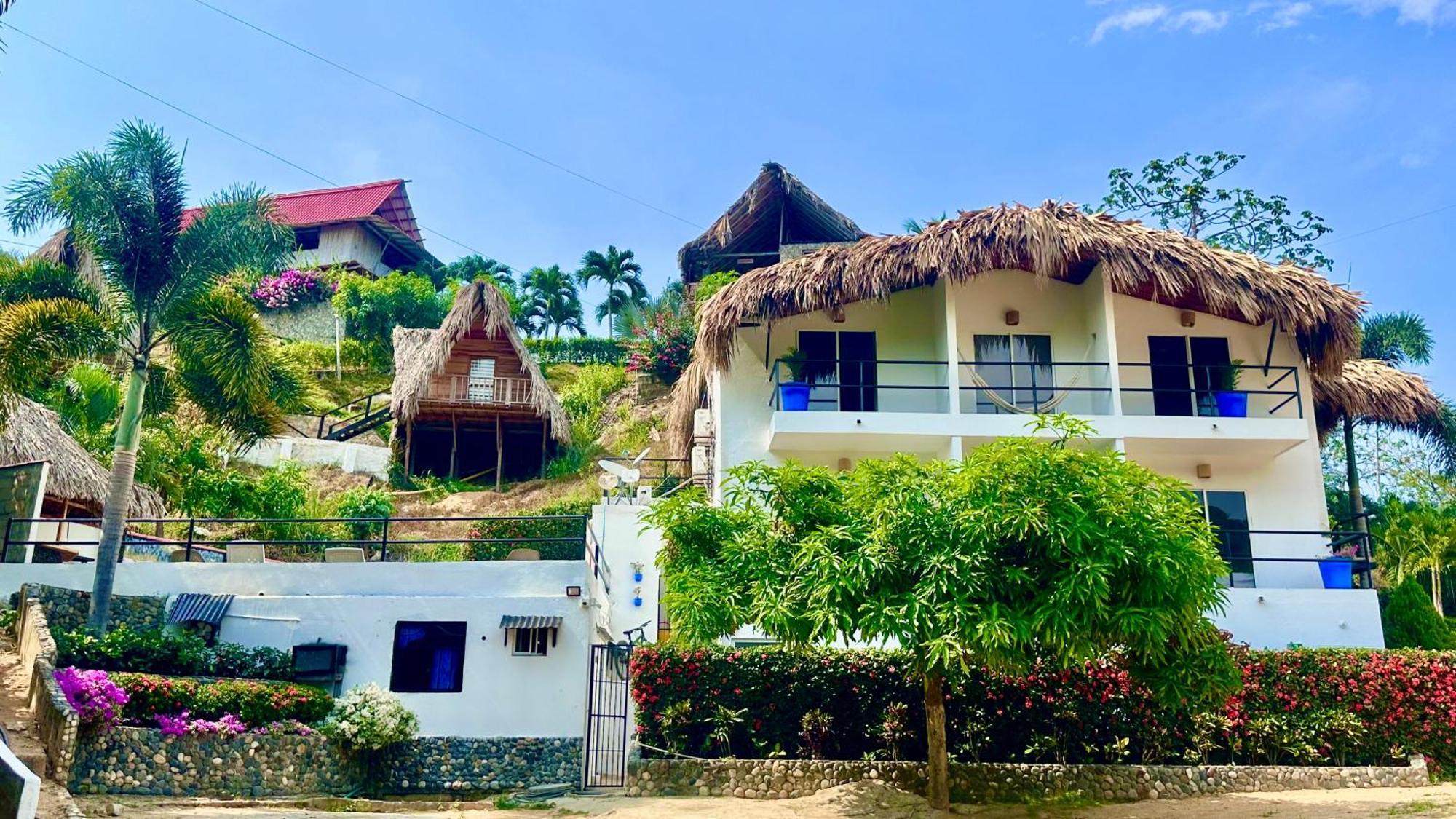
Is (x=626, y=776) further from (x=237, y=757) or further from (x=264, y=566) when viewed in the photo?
(x=264, y=566)

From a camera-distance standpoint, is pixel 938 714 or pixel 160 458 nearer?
pixel 938 714

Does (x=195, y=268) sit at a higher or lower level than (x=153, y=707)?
higher

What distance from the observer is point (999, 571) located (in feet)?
33.3

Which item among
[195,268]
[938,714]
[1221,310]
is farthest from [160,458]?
[1221,310]

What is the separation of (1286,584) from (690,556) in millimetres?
9827

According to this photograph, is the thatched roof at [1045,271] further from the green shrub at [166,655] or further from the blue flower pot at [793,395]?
the green shrub at [166,655]

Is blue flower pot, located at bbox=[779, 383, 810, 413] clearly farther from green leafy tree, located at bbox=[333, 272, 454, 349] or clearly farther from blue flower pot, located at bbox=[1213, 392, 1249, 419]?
green leafy tree, located at bbox=[333, 272, 454, 349]

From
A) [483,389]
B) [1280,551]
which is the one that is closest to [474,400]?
[483,389]

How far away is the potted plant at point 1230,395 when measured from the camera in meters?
16.8

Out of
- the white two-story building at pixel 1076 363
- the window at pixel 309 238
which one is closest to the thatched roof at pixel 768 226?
the white two-story building at pixel 1076 363

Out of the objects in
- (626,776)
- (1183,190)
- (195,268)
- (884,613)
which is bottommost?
(626,776)

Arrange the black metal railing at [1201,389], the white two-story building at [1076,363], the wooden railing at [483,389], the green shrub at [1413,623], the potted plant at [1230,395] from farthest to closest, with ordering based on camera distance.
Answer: the wooden railing at [483,389]
the black metal railing at [1201,389]
the potted plant at [1230,395]
the white two-story building at [1076,363]
the green shrub at [1413,623]

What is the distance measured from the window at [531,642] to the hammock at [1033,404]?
24.2 ft

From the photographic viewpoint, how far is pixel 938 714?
11.5 meters
